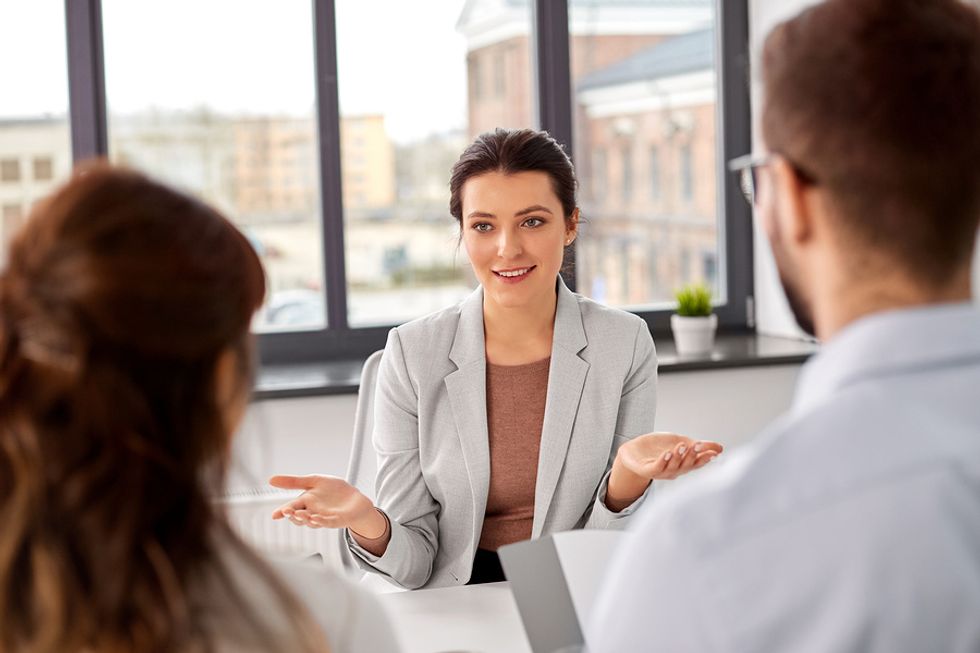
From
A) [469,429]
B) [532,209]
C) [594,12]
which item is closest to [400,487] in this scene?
[469,429]

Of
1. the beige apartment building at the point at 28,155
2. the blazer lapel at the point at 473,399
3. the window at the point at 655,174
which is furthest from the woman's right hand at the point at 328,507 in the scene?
the window at the point at 655,174

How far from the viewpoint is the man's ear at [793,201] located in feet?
3.01

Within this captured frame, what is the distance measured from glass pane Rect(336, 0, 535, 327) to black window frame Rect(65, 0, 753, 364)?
5 cm

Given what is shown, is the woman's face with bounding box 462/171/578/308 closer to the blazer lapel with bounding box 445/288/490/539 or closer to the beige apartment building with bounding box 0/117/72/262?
the blazer lapel with bounding box 445/288/490/539

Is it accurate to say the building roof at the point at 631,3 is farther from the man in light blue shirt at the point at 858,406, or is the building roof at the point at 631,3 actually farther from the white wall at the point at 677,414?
the man in light blue shirt at the point at 858,406

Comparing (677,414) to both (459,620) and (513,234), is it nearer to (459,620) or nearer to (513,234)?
(513,234)

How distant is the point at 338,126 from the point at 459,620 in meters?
2.20

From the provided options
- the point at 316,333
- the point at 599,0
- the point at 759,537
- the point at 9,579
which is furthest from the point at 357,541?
the point at 599,0

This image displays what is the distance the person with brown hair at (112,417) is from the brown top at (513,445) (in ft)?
4.31

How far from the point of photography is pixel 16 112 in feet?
10.9

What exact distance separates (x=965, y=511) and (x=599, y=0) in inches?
126

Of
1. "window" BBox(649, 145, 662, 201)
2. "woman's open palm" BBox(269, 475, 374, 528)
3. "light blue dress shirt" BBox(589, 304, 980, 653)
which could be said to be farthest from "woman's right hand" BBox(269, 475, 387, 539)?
"window" BBox(649, 145, 662, 201)

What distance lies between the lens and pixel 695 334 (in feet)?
11.4

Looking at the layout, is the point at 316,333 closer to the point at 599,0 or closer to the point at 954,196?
the point at 599,0
